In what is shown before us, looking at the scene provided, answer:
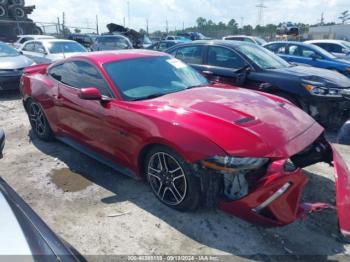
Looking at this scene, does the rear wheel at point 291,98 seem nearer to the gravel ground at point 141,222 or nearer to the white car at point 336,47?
the gravel ground at point 141,222

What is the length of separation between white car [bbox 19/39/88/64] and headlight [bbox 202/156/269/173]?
9.05 meters

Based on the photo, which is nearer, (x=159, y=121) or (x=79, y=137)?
(x=159, y=121)

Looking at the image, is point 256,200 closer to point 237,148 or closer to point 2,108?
point 237,148

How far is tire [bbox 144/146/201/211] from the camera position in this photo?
306 cm

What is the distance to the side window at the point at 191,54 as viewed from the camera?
705 centimetres

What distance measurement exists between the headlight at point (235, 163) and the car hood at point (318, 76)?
363cm

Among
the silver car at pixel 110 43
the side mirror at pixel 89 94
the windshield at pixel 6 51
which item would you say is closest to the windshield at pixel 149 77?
the side mirror at pixel 89 94

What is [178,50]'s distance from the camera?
24.5 ft

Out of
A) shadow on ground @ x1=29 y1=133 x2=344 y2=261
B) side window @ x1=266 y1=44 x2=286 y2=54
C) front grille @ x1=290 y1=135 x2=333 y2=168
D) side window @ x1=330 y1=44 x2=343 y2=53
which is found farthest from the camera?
side window @ x1=330 y1=44 x2=343 y2=53

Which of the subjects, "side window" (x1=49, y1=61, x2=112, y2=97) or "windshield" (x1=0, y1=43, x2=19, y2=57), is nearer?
"side window" (x1=49, y1=61, x2=112, y2=97)

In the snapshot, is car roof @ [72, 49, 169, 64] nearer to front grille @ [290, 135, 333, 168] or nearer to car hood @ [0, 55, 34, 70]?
front grille @ [290, 135, 333, 168]

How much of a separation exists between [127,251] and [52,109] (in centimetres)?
277

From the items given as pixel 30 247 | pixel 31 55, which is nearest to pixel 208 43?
pixel 30 247

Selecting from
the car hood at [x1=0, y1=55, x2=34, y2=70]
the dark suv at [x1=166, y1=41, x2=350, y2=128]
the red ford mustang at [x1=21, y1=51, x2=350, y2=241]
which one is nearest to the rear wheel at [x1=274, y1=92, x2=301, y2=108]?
the dark suv at [x1=166, y1=41, x2=350, y2=128]
